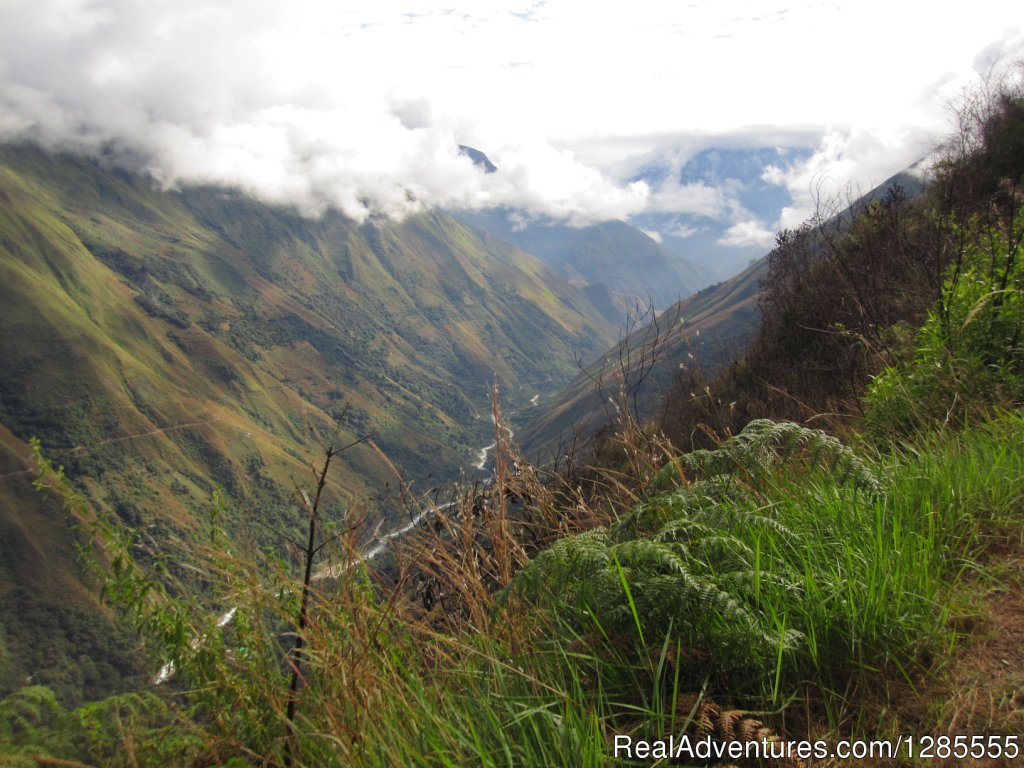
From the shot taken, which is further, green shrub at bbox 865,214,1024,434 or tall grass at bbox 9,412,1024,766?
green shrub at bbox 865,214,1024,434

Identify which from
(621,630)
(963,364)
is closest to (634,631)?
(621,630)

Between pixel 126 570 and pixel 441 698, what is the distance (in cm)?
238

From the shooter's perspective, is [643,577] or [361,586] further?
[361,586]

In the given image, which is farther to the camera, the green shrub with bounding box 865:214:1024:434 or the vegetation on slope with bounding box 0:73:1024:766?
the green shrub with bounding box 865:214:1024:434

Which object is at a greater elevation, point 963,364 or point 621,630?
point 963,364

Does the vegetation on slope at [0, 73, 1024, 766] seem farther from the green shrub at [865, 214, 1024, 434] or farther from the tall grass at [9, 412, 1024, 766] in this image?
the green shrub at [865, 214, 1024, 434]

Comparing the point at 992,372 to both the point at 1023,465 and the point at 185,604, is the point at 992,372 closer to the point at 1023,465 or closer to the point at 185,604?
the point at 1023,465

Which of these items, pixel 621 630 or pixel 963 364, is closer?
pixel 621 630

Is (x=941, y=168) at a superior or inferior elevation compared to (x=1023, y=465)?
superior

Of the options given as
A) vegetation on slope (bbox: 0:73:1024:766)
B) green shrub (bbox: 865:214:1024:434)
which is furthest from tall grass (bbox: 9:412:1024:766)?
green shrub (bbox: 865:214:1024:434)

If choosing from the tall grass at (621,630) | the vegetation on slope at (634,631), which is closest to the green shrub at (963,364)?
the vegetation on slope at (634,631)

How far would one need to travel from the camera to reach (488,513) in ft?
13.3

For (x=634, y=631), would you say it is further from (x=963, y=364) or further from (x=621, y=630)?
(x=963, y=364)

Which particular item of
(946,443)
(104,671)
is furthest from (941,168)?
(104,671)
